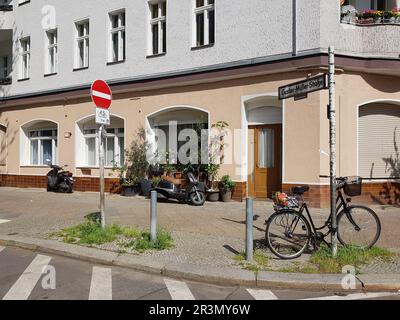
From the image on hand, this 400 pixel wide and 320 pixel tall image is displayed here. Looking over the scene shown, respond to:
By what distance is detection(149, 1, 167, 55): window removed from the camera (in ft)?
49.1

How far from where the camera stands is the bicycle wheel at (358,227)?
6.88 meters

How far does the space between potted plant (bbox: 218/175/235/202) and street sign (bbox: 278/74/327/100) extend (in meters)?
6.04

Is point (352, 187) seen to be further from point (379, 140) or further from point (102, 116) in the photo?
point (379, 140)

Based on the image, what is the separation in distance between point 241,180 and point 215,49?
4.05 m

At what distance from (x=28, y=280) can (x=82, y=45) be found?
13.4m

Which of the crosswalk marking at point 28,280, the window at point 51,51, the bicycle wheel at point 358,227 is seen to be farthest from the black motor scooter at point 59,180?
the bicycle wheel at point 358,227

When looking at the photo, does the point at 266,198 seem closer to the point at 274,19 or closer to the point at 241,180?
the point at 241,180

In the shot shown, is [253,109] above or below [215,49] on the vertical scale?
below

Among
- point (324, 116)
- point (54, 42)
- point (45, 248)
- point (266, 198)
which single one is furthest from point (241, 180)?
point (54, 42)

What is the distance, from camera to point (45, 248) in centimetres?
760

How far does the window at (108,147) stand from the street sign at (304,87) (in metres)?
10.0

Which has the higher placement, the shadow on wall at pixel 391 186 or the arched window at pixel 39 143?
the arched window at pixel 39 143

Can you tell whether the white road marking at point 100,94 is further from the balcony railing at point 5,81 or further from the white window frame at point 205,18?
the balcony railing at point 5,81

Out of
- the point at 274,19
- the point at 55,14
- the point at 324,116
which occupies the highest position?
the point at 55,14
